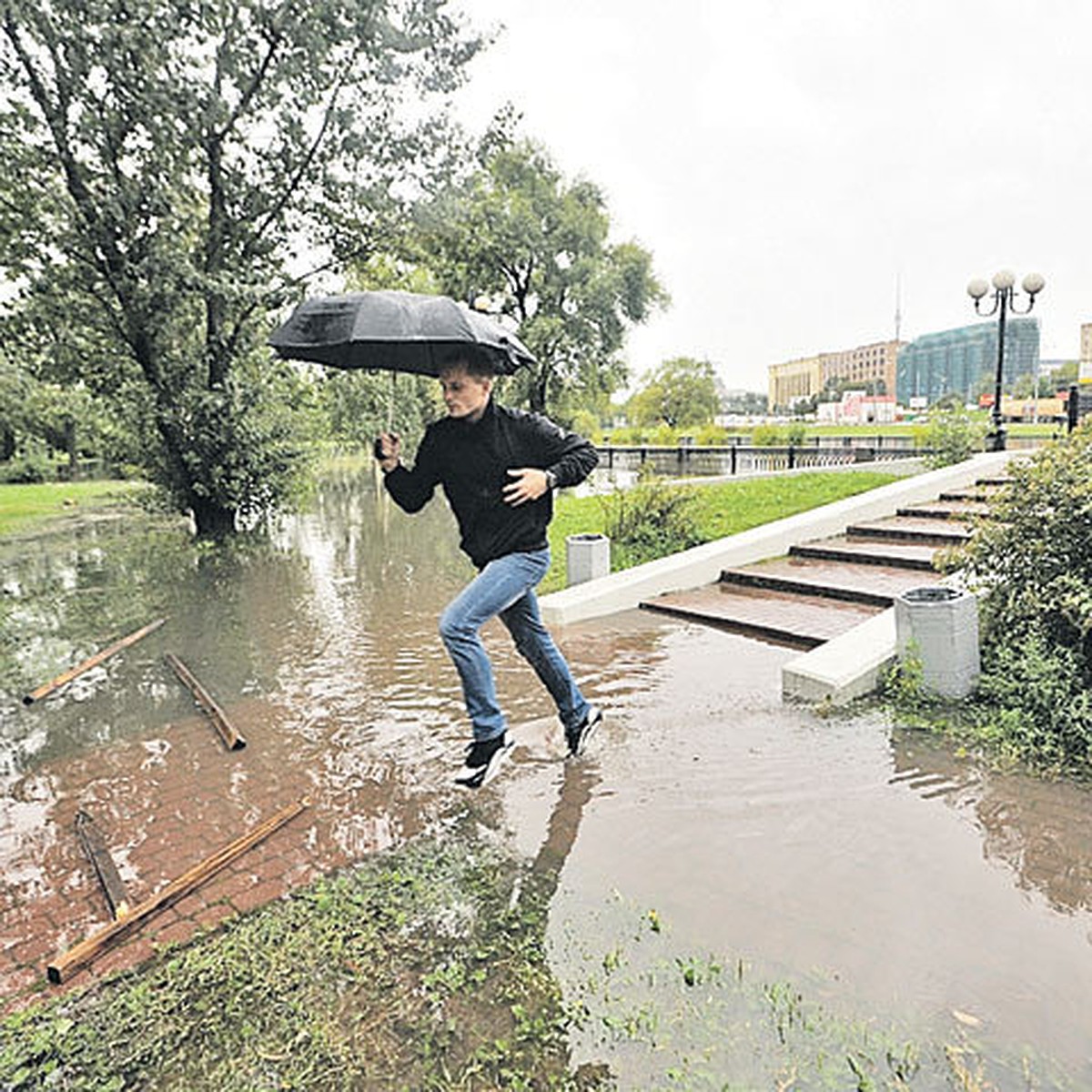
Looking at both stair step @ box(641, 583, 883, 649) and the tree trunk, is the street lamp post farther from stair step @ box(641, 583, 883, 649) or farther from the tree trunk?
the tree trunk

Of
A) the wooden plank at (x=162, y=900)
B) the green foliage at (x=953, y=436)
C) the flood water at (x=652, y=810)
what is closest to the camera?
the flood water at (x=652, y=810)

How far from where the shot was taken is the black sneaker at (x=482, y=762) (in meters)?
3.43

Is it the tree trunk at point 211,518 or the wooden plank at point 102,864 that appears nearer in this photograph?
the wooden plank at point 102,864

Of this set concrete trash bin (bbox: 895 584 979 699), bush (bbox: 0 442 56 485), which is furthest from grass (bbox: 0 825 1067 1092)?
bush (bbox: 0 442 56 485)

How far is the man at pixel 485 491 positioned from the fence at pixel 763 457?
45.1 ft

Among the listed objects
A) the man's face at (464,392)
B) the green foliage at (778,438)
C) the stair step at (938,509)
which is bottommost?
the stair step at (938,509)

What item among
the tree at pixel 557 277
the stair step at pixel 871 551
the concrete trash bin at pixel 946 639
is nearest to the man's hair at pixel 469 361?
the concrete trash bin at pixel 946 639

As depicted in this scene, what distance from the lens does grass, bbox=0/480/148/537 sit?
16.9 metres

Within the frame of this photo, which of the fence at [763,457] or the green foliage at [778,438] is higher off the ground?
the green foliage at [778,438]

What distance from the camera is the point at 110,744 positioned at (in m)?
4.54

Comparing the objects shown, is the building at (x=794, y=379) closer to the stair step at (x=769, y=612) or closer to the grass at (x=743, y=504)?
the grass at (x=743, y=504)

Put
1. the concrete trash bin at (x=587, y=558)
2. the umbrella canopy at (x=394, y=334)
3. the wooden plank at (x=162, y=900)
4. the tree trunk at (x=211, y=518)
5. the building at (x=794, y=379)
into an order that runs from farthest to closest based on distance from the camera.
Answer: the building at (x=794, y=379)
the tree trunk at (x=211, y=518)
the concrete trash bin at (x=587, y=558)
the umbrella canopy at (x=394, y=334)
the wooden plank at (x=162, y=900)

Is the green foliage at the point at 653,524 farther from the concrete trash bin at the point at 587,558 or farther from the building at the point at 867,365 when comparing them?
the building at the point at 867,365

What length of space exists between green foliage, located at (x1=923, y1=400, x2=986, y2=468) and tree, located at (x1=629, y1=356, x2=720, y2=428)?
4255 centimetres
